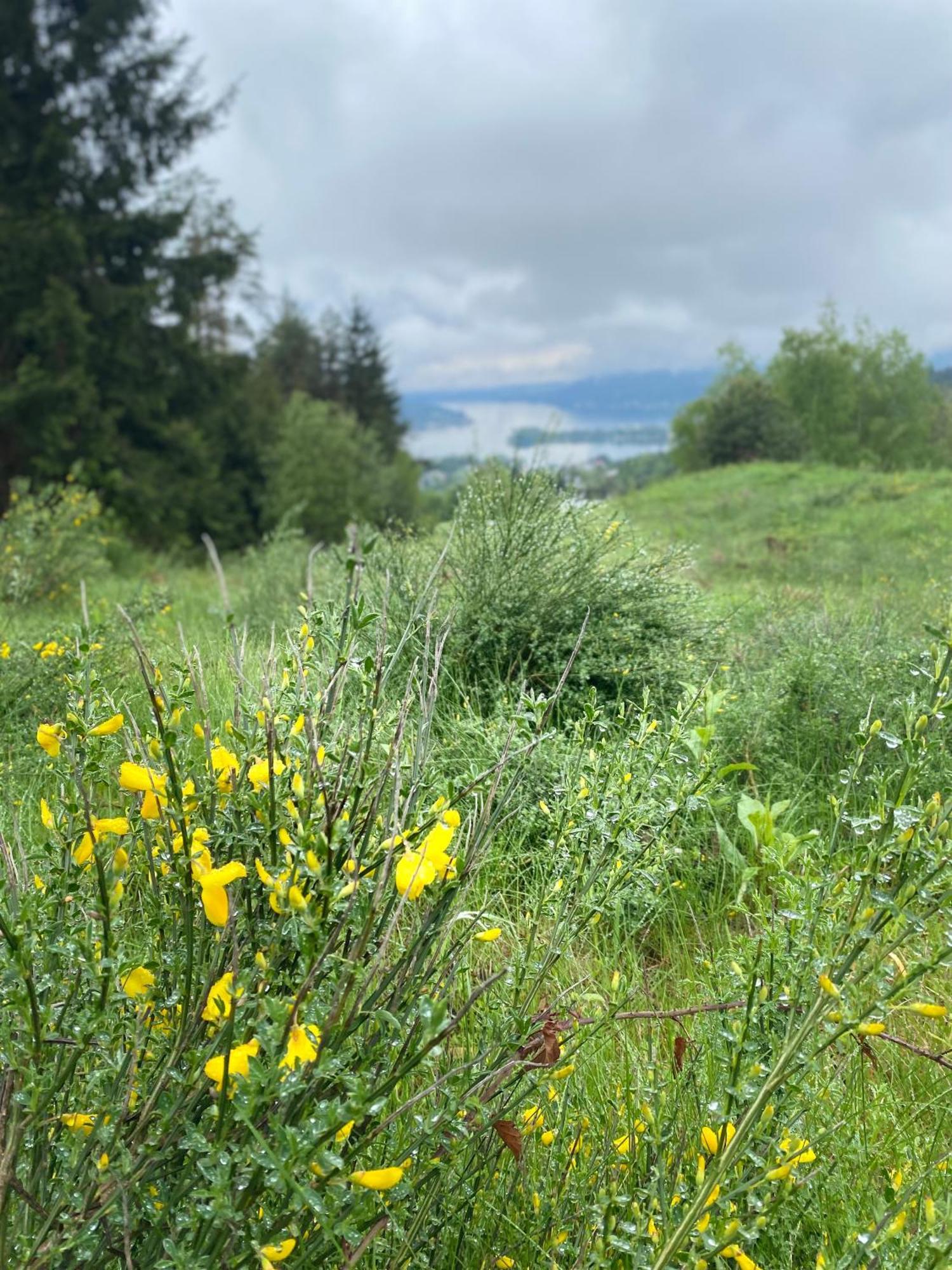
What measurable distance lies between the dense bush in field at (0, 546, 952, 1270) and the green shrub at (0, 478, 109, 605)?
432cm

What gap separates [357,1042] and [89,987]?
1.25 feet

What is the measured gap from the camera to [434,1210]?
4.18 ft

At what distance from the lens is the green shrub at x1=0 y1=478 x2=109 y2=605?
A: 6.23m

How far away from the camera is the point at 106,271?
18.5 metres

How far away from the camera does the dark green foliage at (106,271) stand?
16672 millimetres

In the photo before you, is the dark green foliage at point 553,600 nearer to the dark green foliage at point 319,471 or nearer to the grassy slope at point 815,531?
the grassy slope at point 815,531

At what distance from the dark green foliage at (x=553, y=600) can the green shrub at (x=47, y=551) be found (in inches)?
101

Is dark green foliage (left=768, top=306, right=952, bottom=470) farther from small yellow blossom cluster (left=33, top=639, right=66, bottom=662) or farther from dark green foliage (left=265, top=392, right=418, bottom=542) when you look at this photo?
small yellow blossom cluster (left=33, top=639, right=66, bottom=662)

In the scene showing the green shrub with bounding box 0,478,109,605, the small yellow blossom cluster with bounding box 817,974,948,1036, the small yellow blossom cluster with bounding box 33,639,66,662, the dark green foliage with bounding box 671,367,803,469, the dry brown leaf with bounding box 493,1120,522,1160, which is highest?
the dark green foliage with bounding box 671,367,803,469

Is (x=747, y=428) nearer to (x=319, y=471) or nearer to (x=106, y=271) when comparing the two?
(x=319, y=471)

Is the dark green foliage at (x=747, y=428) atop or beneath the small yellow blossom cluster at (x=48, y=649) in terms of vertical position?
atop

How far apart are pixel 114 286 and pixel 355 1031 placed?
1986 cm

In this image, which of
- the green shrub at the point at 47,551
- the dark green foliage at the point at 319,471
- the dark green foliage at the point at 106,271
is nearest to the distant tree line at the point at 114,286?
the dark green foliage at the point at 106,271

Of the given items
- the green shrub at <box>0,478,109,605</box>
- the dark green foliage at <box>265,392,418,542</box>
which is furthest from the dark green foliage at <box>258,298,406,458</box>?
the green shrub at <box>0,478,109,605</box>
